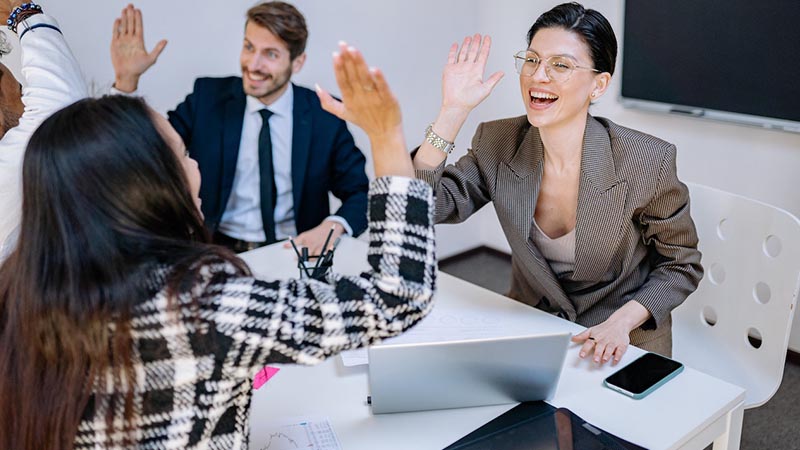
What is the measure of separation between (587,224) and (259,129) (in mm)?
1247

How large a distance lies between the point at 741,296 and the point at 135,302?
146 centimetres

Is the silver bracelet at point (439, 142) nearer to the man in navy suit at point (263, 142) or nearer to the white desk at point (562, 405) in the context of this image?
the white desk at point (562, 405)

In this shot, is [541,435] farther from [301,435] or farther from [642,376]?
[301,435]

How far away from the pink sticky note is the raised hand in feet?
2.05

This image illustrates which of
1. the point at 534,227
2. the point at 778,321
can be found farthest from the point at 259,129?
the point at 778,321

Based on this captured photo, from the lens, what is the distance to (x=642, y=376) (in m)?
1.35

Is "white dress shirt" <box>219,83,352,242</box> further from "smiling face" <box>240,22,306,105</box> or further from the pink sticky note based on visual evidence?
the pink sticky note

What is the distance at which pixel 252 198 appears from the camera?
97.7 inches

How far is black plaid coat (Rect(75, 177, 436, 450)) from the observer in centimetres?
88

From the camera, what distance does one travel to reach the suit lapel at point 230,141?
2.44 m

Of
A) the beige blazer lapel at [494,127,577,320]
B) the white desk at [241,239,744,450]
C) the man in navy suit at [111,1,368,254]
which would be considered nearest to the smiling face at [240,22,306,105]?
the man in navy suit at [111,1,368,254]

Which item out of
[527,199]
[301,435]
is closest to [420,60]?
[527,199]

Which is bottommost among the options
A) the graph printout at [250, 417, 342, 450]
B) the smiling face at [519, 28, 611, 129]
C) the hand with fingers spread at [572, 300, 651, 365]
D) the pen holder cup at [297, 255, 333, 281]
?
the graph printout at [250, 417, 342, 450]

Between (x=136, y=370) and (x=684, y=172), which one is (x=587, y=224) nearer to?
(x=136, y=370)
